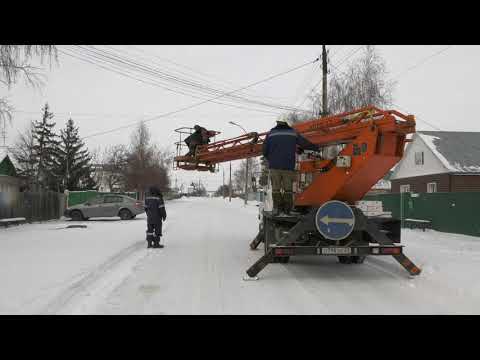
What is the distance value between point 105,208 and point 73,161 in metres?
31.9

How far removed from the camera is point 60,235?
42.1 ft

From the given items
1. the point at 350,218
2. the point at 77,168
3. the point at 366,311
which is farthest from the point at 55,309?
the point at 77,168

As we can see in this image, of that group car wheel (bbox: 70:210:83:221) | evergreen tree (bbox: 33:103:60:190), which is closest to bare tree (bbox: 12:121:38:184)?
evergreen tree (bbox: 33:103:60:190)

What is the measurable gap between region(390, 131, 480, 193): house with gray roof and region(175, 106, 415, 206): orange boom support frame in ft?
64.7

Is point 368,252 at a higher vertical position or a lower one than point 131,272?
higher

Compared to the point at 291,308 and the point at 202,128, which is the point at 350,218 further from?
the point at 202,128

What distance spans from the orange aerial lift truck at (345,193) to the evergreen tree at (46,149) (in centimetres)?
4571

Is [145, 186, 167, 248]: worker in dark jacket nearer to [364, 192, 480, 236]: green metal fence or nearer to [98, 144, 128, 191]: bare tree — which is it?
[364, 192, 480, 236]: green metal fence

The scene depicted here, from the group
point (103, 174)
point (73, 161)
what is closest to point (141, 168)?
point (73, 161)

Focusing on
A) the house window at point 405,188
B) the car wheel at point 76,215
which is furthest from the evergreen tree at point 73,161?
the house window at point 405,188

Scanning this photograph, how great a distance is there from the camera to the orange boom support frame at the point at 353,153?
6375 millimetres

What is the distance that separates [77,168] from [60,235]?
39.8m

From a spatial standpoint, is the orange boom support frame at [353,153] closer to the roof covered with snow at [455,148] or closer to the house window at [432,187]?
the roof covered with snow at [455,148]

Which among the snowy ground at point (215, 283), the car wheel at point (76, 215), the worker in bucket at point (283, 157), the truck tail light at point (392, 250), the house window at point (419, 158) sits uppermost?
the house window at point (419, 158)
